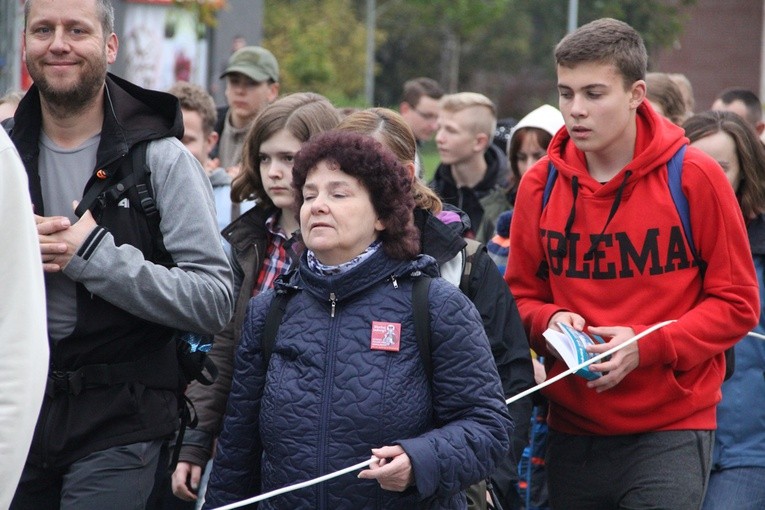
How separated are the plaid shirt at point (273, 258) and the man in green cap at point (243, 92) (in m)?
3.46

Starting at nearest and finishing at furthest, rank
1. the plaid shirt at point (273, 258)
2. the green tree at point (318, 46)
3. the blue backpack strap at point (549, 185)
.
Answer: the blue backpack strap at point (549, 185) → the plaid shirt at point (273, 258) → the green tree at point (318, 46)

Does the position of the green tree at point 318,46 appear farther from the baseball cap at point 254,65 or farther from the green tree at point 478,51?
the baseball cap at point 254,65

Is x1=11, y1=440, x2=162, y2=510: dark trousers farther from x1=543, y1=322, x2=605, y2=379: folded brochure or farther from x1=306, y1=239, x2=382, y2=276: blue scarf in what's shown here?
x1=543, y1=322, x2=605, y2=379: folded brochure

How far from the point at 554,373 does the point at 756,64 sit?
52.5 m

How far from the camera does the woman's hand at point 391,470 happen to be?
3.37 metres

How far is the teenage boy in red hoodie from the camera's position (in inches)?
171

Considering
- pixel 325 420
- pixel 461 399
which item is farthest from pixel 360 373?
pixel 461 399

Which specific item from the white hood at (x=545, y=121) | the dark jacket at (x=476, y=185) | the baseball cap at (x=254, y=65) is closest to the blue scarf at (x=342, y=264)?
the white hood at (x=545, y=121)

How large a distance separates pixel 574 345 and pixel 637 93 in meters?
0.99

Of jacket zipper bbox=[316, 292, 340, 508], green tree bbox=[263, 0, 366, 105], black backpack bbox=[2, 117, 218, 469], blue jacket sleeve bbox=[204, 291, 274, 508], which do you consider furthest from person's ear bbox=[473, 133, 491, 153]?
green tree bbox=[263, 0, 366, 105]

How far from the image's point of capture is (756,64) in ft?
177

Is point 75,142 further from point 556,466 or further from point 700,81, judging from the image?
point 700,81

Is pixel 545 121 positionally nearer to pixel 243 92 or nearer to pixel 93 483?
pixel 243 92

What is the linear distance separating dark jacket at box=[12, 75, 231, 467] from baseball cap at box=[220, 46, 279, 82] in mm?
4696
